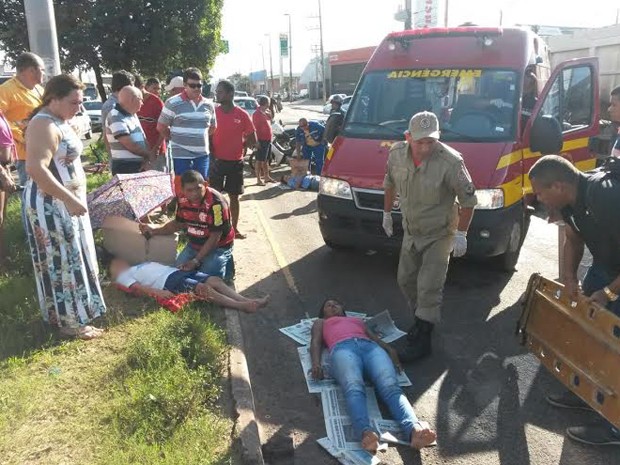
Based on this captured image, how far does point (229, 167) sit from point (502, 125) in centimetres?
326

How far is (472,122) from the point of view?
5.54 m

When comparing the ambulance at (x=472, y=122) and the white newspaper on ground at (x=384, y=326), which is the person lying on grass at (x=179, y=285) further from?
the ambulance at (x=472, y=122)

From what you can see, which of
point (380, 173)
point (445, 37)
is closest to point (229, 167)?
→ point (380, 173)

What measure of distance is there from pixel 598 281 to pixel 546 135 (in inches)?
78.4

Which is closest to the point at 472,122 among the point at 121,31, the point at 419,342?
the point at 419,342

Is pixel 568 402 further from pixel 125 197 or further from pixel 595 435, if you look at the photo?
pixel 125 197

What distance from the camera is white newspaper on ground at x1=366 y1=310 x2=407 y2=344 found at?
4508mm

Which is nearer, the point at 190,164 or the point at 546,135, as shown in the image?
the point at 546,135

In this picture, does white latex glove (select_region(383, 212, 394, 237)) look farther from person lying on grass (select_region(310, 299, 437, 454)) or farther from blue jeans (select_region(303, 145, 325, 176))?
blue jeans (select_region(303, 145, 325, 176))

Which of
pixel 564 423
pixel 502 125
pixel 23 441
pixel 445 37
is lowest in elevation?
pixel 564 423

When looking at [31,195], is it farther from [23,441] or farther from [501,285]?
[501,285]

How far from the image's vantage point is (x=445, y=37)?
6.08 metres

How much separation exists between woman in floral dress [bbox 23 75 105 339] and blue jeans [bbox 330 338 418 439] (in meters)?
1.90

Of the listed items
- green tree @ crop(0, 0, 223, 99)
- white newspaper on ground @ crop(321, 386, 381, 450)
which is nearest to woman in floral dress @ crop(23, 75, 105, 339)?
white newspaper on ground @ crop(321, 386, 381, 450)
